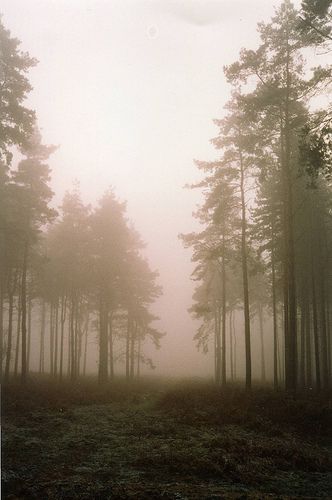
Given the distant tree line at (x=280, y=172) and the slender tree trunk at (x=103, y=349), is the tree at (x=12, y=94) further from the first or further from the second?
the slender tree trunk at (x=103, y=349)

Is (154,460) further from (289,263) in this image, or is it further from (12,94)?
(12,94)

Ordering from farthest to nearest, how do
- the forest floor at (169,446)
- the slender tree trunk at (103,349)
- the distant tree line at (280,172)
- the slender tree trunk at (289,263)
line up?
the slender tree trunk at (103,349), the slender tree trunk at (289,263), the distant tree line at (280,172), the forest floor at (169,446)

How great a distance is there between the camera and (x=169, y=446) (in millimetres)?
9664

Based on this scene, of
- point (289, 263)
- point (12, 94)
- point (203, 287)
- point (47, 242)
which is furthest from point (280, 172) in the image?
point (47, 242)

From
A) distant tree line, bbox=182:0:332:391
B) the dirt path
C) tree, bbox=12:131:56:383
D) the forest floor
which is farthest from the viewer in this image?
tree, bbox=12:131:56:383

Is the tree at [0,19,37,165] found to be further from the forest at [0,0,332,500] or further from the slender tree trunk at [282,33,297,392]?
the slender tree trunk at [282,33,297,392]

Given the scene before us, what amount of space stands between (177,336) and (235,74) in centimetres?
9733

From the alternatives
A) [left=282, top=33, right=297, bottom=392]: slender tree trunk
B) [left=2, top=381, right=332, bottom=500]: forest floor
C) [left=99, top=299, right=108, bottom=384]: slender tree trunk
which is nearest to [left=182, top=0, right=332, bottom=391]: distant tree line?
[left=282, top=33, right=297, bottom=392]: slender tree trunk

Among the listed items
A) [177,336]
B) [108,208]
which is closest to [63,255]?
[108,208]

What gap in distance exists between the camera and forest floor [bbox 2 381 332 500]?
6840 mm

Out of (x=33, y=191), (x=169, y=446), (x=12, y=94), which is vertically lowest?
(x=169, y=446)

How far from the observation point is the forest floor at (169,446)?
269 inches

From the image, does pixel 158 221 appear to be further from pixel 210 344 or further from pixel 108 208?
pixel 108 208

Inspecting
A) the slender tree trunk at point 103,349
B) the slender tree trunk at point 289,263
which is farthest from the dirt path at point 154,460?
the slender tree trunk at point 103,349
